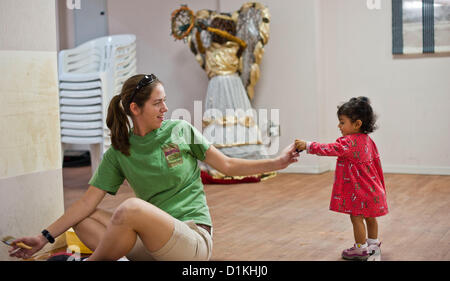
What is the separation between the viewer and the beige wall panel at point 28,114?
249 centimetres

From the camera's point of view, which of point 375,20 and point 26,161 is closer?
point 26,161

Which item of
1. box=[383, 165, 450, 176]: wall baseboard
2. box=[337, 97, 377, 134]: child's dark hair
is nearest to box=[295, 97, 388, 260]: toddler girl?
box=[337, 97, 377, 134]: child's dark hair

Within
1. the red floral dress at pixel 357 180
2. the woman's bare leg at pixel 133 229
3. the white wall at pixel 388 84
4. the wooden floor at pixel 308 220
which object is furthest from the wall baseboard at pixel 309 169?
the woman's bare leg at pixel 133 229

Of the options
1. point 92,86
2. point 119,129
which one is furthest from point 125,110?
point 92,86

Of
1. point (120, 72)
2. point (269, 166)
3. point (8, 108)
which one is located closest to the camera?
point (269, 166)

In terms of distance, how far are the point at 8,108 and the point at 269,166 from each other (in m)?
1.19

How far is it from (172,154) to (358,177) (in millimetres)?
882

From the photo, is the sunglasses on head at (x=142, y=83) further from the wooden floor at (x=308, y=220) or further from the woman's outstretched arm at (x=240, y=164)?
the wooden floor at (x=308, y=220)

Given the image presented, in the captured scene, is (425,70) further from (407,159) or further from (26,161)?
(26,161)

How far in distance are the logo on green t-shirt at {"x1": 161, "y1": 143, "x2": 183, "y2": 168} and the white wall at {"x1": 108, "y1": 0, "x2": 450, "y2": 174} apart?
316cm

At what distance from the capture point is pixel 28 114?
8.46 ft

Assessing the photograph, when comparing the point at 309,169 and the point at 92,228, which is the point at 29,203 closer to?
the point at 92,228
